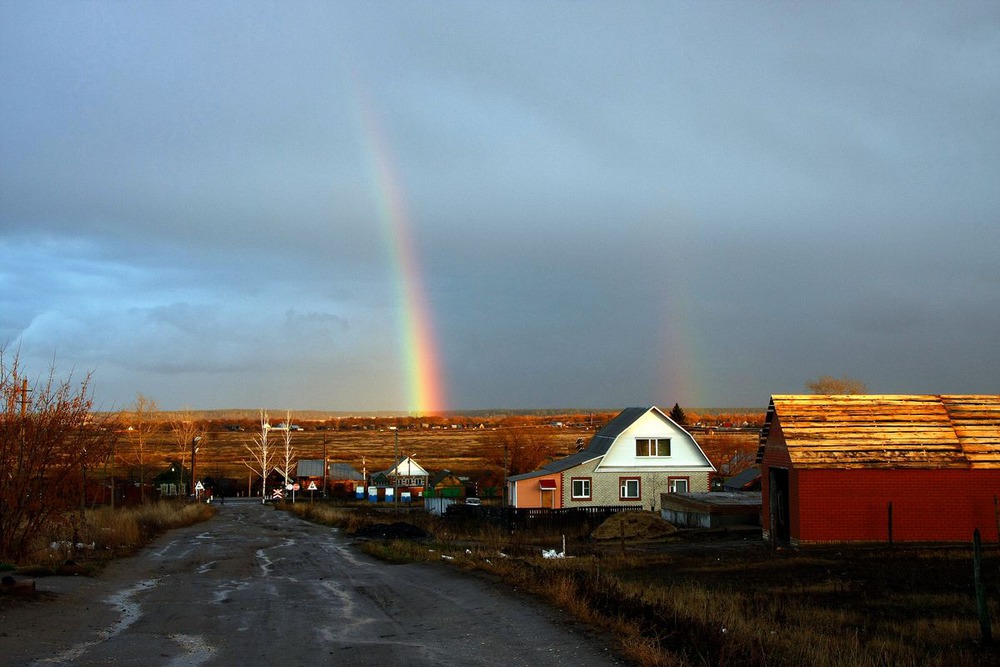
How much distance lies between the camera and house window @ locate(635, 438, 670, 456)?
54.9 meters

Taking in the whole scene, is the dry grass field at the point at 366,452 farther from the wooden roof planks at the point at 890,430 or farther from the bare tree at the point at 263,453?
the wooden roof planks at the point at 890,430

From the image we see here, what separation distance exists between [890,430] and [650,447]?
25.8m

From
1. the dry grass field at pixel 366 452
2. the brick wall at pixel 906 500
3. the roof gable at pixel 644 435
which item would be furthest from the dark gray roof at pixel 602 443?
the dry grass field at pixel 366 452

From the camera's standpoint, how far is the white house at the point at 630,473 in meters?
54.0

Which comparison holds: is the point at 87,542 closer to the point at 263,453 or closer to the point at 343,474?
the point at 263,453

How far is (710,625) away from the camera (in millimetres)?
10648

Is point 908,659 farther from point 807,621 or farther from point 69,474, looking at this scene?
point 69,474

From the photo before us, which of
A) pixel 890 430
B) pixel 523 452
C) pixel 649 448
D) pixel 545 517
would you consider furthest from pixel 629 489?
pixel 523 452

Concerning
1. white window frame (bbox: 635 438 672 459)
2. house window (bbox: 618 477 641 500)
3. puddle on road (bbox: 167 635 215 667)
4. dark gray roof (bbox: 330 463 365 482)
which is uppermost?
white window frame (bbox: 635 438 672 459)

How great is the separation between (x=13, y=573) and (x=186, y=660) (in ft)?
29.3

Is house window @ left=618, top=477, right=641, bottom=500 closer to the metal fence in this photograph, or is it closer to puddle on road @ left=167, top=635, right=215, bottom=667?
the metal fence

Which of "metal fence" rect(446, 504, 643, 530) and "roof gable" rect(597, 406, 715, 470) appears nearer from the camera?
"metal fence" rect(446, 504, 643, 530)

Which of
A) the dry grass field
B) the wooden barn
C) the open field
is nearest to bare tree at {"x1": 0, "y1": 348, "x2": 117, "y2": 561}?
the wooden barn

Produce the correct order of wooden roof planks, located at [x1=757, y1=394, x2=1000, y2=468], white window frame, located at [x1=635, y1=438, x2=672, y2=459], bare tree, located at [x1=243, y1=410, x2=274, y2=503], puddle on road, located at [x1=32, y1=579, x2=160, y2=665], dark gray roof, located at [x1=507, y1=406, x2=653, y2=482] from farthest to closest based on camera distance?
bare tree, located at [x1=243, y1=410, x2=274, y2=503] → white window frame, located at [x1=635, y1=438, x2=672, y2=459] → dark gray roof, located at [x1=507, y1=406, x2=653, y2=482] → wooden roof planks, located at [x1=757, y1=394, x2=1000, y2=468] → puddle on road, located at [x1=32, y1=579, x2=160, y2=665]
